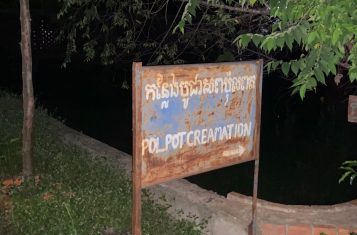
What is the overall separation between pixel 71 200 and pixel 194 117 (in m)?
1.53

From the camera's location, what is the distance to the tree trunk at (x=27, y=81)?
443cm

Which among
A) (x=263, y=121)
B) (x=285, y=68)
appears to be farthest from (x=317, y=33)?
(x=263, y=121)

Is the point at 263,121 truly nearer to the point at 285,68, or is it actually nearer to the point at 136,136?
the point at 136,136

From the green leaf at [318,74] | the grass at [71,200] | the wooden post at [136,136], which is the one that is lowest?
the grass at [71,200]

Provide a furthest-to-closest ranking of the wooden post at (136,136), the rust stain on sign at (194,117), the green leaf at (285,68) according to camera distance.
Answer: the rust stain on sign at (194,117) < the wooden post at (136,136) < the green leaf at (285,68)

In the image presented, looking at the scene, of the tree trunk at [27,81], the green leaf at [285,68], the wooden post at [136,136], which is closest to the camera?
the green leaf at [285,68]

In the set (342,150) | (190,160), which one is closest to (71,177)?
(190,160)

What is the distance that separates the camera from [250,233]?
11.9ft

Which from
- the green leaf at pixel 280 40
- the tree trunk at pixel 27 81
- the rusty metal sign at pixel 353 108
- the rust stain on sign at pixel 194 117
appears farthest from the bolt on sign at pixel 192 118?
the tree trunk at pixel 27 81

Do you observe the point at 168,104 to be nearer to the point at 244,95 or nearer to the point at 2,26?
the point at 244,95

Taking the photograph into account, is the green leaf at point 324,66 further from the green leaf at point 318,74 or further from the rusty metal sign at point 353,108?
the rusty metal sign at point 353,108

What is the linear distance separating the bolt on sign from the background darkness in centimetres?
430

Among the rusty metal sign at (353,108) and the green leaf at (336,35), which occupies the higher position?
the green leaf at (336,35)

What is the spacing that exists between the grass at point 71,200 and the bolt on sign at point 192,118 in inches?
35.9
